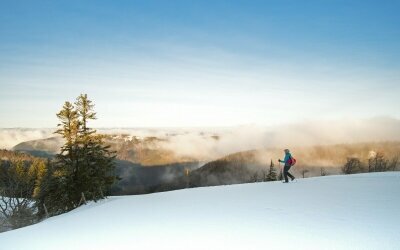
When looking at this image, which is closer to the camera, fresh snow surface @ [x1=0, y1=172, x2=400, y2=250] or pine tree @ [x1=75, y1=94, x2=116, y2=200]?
fresh snow surface @ [x1=0, y1=172, x2=400, y2=250]

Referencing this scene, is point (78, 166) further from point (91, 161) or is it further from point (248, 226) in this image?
point (248, 226)


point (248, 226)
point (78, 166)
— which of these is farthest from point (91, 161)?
point (248, 226)

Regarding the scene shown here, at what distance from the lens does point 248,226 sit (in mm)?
11148

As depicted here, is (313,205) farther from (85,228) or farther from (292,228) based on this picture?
(85,228)

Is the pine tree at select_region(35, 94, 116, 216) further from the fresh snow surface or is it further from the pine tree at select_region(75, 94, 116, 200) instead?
the fresh snow surface

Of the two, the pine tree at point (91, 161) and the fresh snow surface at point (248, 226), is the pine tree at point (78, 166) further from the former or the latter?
the fresh snow surface at point (248, 226)

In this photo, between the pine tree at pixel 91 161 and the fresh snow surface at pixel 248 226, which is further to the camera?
the pine tree at pixel 91 161

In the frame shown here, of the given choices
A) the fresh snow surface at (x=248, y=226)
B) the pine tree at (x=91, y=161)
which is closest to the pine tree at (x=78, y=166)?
the pine tree at (x=91, y=161)

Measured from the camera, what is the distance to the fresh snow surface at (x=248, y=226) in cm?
923

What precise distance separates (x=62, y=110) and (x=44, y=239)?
24421 mm

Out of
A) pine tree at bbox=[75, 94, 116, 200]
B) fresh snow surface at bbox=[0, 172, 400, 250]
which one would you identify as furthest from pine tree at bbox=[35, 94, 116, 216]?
fresh snow surface at bbox=[0, 172, 400, 250]

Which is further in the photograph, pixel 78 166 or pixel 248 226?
pixel 78 166

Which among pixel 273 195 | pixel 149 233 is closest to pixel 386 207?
pixel 273 195

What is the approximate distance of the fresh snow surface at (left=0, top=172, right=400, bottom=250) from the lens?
9.23 metres
